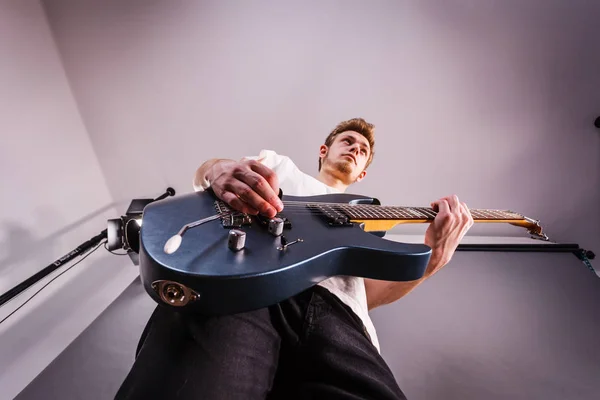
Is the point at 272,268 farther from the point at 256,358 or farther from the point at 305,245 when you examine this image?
the point at 256,358

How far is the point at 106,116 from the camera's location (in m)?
1.57

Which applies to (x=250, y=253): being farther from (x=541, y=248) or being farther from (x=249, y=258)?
(x=541, y=248)

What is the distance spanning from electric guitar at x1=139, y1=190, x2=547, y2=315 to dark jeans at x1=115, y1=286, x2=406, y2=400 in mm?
108

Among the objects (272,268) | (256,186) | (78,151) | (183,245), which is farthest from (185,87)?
(272,268)

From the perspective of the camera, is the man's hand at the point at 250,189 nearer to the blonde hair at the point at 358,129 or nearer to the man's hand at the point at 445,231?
the man's hand at the point at 445,231

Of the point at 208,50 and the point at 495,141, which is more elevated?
the point at 208,50

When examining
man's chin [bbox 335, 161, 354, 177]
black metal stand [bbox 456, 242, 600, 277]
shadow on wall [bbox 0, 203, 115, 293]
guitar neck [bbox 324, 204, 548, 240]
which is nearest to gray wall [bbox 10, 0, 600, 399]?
black metal stand [bbox 456, 242, 600, 277]

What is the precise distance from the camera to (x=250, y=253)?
0.49 metres

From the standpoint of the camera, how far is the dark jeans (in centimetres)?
44

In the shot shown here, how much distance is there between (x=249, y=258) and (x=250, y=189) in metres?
0.20

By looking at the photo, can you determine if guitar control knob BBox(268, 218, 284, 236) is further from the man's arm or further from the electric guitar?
the man's arm

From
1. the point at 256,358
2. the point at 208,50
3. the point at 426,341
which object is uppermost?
the point at 208,50

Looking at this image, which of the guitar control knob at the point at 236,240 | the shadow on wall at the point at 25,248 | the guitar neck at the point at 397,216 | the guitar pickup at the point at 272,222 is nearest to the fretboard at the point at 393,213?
the guitar neck at the point at 397,216

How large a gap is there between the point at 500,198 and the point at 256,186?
1782 mm
